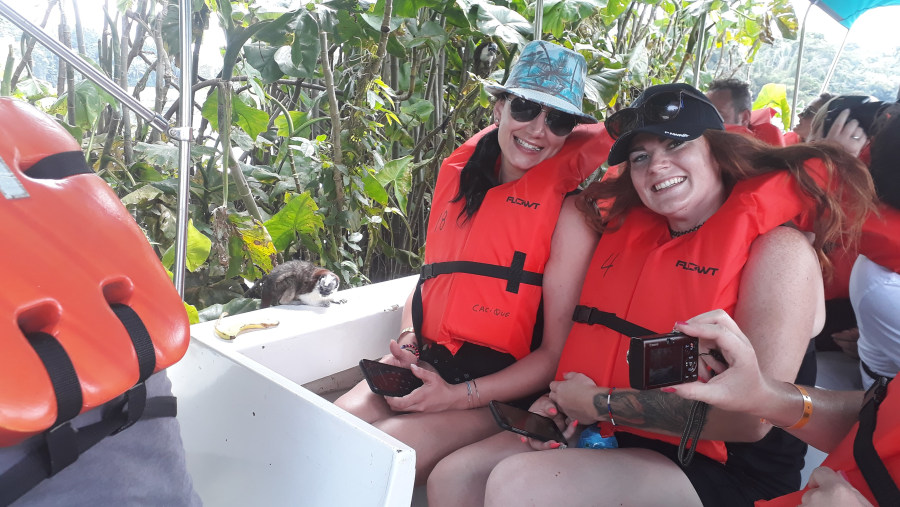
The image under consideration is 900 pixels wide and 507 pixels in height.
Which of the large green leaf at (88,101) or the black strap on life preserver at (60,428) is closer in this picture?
the black strap on life preserver at (60,428)

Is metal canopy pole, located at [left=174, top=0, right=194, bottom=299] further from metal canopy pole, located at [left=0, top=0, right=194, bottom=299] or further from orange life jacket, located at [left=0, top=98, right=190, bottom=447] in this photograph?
orange life jacket, located at [left=0, top=98, right=190, bottom=447]

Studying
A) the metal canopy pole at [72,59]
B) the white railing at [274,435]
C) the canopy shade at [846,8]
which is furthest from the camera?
the canopy shade at [846,8]

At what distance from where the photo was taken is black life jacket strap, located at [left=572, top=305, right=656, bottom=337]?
4.53ft

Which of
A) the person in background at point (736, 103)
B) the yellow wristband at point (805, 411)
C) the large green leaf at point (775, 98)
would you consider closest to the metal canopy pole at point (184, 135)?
the yellow wristband at point (805, 411)

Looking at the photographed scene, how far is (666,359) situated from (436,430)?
0.67 metres

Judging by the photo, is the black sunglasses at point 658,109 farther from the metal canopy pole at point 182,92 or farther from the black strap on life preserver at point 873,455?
the metal canopy pole at point 182,92

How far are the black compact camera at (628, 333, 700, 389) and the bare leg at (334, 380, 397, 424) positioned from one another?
77 cm

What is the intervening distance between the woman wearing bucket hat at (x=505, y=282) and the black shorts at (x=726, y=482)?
447mm

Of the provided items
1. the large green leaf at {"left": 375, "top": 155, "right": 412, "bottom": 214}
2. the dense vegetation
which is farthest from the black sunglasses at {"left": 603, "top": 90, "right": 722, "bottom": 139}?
the large green leaf at {"left": 375, "top": 155, "right": 412, "bottom": 214}

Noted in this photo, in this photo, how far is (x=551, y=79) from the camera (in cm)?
171

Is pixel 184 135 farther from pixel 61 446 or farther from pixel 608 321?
pixel 608 321

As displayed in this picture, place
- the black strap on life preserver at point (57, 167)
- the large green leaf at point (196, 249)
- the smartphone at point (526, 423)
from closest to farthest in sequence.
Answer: the black strap on life preserver at point (57, 167) < the smartphone at point (526, 423) < the large green leaf at point (196, 249)

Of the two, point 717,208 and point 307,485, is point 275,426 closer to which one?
point 307,485

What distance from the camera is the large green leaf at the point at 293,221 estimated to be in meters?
2.61
